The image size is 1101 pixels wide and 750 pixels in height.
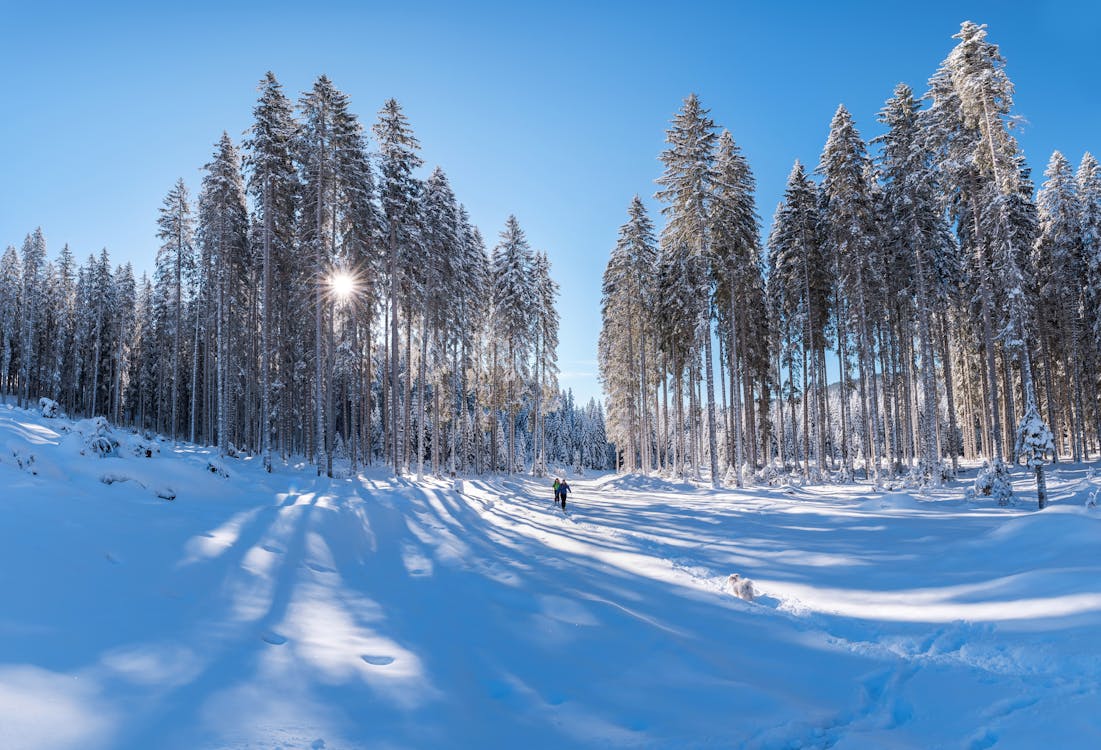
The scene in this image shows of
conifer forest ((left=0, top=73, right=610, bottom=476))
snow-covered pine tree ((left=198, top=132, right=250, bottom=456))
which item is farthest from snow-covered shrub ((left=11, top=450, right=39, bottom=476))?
snow-covered pine tree ((left=198, top=132, right=250, bottom=456))

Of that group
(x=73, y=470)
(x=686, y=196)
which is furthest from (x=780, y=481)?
(x=73, y=470)

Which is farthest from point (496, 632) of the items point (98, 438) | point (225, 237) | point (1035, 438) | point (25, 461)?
point (225, 237)

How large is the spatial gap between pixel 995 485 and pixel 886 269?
46.8ft

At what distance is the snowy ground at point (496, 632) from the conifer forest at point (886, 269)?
14162mm

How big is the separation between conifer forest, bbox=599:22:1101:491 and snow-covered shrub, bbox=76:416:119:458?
20.4 meters

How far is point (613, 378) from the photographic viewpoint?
4041 centimetres

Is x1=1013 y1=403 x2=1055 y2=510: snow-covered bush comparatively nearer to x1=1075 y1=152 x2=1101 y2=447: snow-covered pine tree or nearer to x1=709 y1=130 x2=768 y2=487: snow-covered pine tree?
x1=709 y1=130 x2=768 y2=487: snow-covered pine tree

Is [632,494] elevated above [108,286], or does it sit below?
below

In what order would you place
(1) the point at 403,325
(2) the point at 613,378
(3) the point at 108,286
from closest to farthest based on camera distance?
1. (1) the point at 403,325
2. (2) the point at 613,378
3. (3) the point at 108,286

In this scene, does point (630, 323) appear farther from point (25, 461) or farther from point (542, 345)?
point (25, 461)

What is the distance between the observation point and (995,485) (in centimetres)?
1672

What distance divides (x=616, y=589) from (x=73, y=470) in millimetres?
10116

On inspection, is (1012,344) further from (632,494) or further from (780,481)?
(632,494)

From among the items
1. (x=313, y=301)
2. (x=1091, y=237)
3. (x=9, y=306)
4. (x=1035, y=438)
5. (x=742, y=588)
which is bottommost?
(x=742, y=588)
